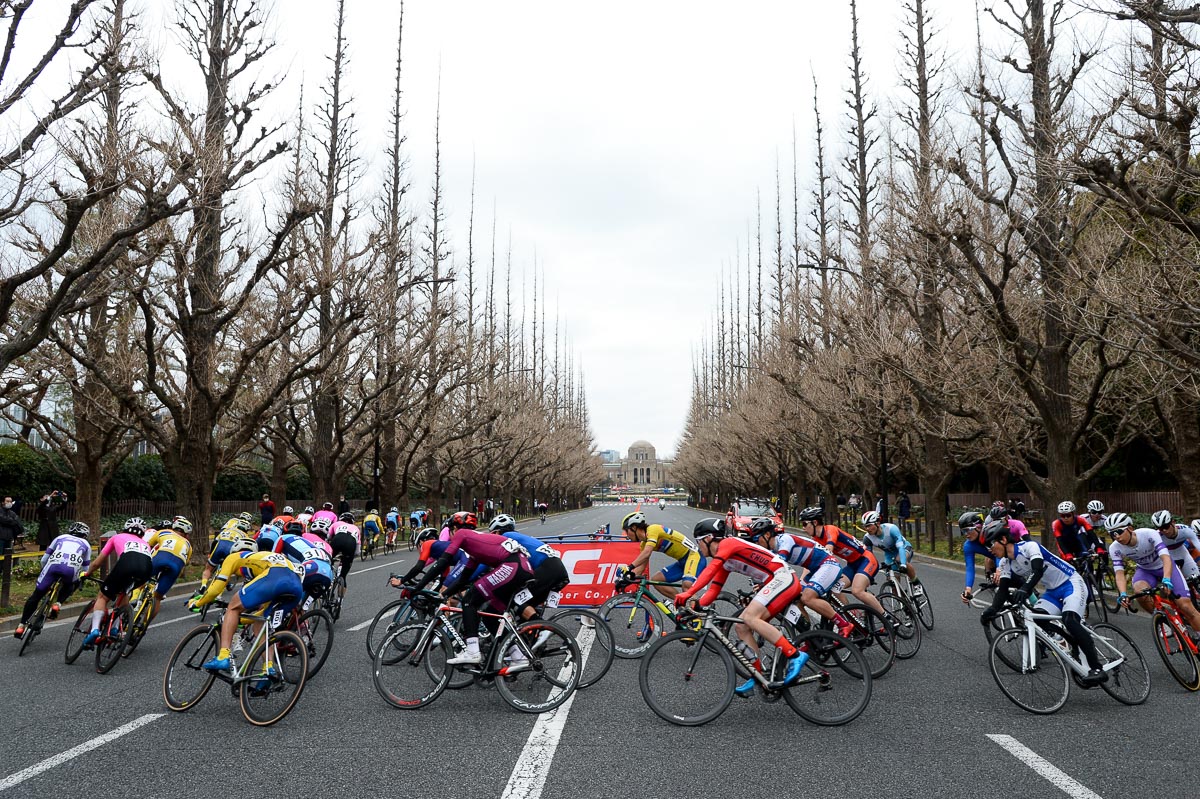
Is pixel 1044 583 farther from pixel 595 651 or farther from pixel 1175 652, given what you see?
pixel 595 651

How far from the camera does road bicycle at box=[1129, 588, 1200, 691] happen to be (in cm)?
737

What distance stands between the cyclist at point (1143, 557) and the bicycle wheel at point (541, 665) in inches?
210

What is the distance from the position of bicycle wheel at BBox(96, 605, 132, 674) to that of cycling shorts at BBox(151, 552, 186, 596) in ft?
1.29

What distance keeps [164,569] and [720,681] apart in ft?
21.0

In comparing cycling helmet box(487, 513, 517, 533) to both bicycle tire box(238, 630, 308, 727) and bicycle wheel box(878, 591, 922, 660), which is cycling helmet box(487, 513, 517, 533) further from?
bicycle wheel box(878, 591, 922, 660)

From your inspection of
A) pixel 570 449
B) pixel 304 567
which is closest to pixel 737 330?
pixel 570 449

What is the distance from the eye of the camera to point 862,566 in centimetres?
927

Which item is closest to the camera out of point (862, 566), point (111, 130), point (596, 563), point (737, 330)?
point (862, 566)

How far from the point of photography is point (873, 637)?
8297 millimetres

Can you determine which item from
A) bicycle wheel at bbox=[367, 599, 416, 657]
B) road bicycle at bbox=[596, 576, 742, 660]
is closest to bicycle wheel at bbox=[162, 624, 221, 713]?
bicycle wheel at bbox=[367, 599, 416, 657]

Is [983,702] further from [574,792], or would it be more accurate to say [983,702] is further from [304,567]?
[304,567]

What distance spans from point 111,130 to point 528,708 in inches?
491

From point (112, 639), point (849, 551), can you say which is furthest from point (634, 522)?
point (112, 639)

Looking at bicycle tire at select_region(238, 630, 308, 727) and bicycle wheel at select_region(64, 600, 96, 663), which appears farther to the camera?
bicycle wheel at select_region(64, 600, 96, 663)
